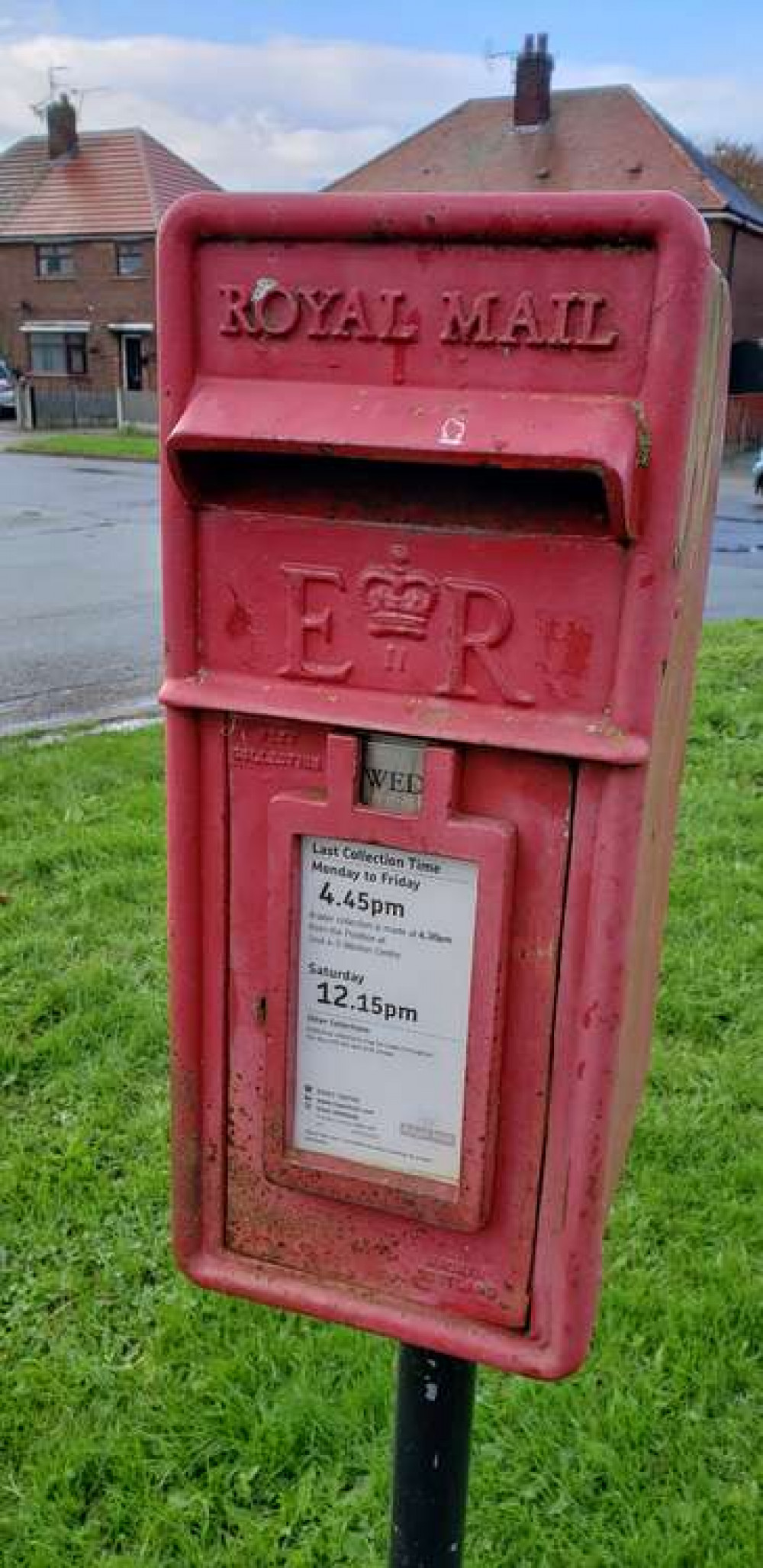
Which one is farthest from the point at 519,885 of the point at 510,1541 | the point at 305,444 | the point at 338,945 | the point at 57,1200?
the point at 57,1200

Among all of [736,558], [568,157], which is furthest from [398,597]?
[568,157]

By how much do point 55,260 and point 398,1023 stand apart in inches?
1354

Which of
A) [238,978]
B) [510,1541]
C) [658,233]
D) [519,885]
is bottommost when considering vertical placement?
[510,1541]

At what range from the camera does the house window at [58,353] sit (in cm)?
3209

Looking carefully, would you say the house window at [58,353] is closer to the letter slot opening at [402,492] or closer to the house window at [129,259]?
the house window at [129,259]

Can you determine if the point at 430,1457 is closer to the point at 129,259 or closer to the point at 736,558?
the point at 736,558

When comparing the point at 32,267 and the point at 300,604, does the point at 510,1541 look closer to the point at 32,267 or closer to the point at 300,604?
the point at 300,604

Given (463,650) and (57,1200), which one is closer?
(463,650)

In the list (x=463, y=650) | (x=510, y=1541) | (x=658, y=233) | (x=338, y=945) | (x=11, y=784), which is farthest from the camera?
(x=11, y=784)

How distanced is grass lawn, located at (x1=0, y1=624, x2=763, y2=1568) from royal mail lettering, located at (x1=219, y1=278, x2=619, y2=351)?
5.48 ft

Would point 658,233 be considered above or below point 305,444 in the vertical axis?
above

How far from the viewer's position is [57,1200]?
2480 mm

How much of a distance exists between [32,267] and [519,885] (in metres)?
34.9

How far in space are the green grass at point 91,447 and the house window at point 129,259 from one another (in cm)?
728
